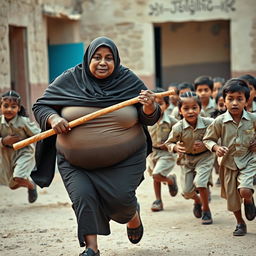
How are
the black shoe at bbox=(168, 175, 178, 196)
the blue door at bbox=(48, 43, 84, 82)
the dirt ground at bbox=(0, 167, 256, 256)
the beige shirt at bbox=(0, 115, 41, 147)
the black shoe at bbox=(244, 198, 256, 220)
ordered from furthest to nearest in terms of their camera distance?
1. the blue door at bbox=(48, 43, 84, 82)
2. the black shoe at bbox=(168, 175, 178, 196)
3. the beige shirt at bbox=(0, 115, 41, 147)
4. the black shoe at bbox=(244, 198, 256, 220)
5. the dirt ground at bbox=(0, 167, 256, 256)

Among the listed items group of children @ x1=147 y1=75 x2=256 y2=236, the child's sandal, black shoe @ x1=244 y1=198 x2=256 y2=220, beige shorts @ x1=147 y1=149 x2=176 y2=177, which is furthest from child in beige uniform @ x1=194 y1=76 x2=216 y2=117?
black shoe @ x1=244 y1=198 x2=256 y2=220

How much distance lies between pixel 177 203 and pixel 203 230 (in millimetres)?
1704

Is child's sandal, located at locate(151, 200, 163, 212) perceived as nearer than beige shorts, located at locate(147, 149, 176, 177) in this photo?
Yes

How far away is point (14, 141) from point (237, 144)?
278 cm

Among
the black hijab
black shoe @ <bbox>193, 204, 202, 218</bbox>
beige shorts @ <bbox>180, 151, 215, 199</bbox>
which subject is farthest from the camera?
black shoe @ <bbox>193, 204, 202, 218</bbox>

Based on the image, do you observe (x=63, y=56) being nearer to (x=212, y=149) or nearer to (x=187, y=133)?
(x=187, y=133)

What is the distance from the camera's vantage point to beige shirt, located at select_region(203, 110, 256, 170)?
5.62 meters

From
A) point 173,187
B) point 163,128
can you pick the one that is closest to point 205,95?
point 163,128

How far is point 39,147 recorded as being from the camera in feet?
16.7

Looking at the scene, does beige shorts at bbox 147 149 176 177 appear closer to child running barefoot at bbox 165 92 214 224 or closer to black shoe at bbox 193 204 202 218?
child running barefoot at bbox 165 92 214 224

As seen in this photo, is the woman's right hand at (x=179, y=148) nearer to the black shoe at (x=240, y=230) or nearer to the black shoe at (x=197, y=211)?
the black shoe at (x=197, y=211)

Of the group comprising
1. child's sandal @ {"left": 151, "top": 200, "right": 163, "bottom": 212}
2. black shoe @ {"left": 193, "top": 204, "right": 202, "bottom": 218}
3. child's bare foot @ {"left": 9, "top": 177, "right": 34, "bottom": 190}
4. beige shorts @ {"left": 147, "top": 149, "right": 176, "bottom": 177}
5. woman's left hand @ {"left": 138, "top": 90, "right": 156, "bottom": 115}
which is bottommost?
child's sandal @ {"left": 151, "top": 200, "right": 163, "bottom": 212}

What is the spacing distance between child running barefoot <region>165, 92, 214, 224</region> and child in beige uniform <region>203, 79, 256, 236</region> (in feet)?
2.06

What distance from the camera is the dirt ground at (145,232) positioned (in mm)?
5293
